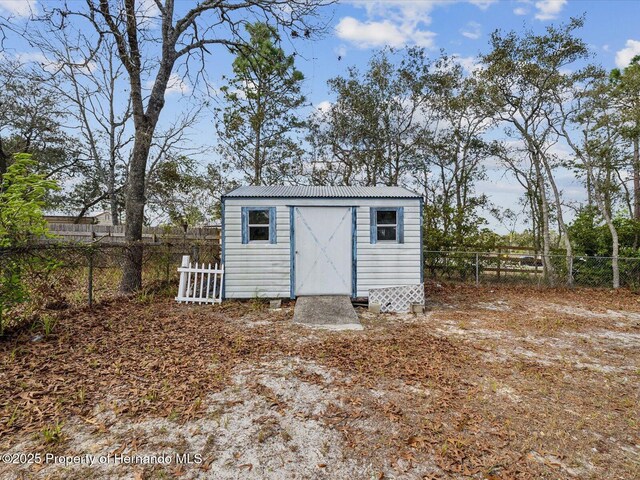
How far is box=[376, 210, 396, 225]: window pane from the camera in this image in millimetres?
7844

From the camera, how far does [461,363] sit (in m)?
4.40

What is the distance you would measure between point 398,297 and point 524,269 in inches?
265

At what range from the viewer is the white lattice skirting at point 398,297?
7.55 m

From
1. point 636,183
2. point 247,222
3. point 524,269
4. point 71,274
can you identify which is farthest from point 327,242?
point 636,183

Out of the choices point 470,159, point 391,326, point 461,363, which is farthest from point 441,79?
point 461,363

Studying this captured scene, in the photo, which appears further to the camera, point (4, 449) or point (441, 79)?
point (441, 79)

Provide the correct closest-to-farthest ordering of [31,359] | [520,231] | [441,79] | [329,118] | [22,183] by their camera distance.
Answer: [31,359], [22,183], [441,79], [329,118], [520,231]

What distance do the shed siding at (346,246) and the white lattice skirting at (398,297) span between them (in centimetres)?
17

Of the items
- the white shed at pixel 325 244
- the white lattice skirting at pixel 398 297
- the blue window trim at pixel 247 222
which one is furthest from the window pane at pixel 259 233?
the white lattice skirting at pixel 398 297

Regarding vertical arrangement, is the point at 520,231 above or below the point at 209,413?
above

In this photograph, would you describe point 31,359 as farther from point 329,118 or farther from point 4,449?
point 329,118

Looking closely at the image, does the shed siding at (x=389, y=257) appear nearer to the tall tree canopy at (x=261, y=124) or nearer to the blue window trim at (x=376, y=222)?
the blue window trim at (x=376, y=222)

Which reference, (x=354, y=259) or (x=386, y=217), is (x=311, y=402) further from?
(x=386, y=217)

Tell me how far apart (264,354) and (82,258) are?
158 inches
